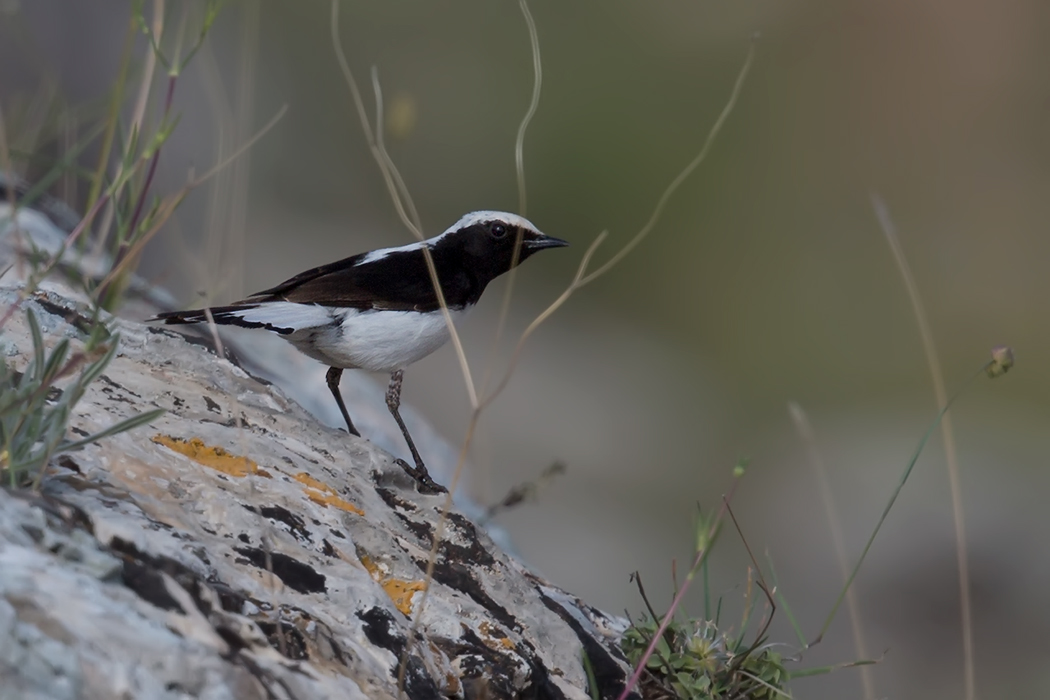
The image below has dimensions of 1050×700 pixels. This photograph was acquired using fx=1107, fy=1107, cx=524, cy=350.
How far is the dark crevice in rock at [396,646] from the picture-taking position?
2.48 meters

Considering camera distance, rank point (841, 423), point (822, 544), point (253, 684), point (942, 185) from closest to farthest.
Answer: point (253, 684), point (822, 544), point (841, 423), point (942, 185)

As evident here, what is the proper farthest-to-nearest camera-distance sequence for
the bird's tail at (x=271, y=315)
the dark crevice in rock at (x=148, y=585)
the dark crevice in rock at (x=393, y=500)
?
the bird's tail at (x=271, y=315) < the dark crevice in rock at (x=393, y=500) < the dark crevice in rock at (x=148, y=585)

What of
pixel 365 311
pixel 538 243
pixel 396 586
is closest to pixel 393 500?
pixel 396 586

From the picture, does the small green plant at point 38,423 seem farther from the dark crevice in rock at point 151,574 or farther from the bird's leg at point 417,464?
the bird's leg at point 417,464

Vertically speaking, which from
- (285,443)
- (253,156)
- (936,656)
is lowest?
(936,656)

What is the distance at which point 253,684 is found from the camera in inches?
81.6

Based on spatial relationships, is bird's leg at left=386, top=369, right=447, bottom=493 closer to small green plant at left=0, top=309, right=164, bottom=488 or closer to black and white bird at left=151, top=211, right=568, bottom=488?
black and white bird at left=151, top=211, right=568, bottom=488

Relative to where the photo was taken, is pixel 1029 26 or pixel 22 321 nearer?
pixel 22 321

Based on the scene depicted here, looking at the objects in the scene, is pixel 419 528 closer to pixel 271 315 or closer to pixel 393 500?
pixel 393 500

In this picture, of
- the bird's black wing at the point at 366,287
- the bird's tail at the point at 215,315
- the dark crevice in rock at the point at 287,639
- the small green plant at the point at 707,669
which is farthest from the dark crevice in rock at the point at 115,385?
the small green plant at the point at 707,669

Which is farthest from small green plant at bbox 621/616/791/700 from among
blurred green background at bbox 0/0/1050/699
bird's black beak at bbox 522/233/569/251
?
blurred green background at bbox 0/0/1050/699

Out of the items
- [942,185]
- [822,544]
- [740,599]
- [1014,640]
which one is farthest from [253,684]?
[942,185]

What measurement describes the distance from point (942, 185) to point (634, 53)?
4.55m

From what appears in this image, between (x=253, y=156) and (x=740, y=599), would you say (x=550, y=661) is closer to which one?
(x=740, y=599)
